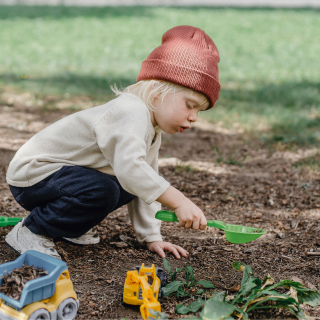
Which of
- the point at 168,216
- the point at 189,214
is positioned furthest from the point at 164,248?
the point at 189,214

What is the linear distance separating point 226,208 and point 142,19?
1152cm

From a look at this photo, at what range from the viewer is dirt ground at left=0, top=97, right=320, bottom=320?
2.11 metres

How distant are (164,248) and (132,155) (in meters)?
0.79

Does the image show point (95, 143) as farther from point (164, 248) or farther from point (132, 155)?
point (164, 248)

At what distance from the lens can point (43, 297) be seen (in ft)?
5.21

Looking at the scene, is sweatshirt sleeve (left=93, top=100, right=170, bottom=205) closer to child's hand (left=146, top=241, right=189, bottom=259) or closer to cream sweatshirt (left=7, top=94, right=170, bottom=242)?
cream sweatshirt (left=7, top=94, right=170, bottom=242)

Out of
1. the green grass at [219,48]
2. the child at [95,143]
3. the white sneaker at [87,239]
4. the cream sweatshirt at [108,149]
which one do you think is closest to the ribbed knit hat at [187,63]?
the child at [95,143]

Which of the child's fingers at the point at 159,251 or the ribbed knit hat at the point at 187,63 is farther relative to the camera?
the child's fingers at the point at 159,251

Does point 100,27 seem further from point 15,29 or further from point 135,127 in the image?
point 135,127

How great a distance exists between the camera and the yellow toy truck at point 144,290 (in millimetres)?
1718

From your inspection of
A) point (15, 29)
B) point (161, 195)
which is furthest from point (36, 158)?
point (15, 29)

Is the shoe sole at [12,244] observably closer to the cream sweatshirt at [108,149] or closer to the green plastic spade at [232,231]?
the cream sweatshirt at [108,149]

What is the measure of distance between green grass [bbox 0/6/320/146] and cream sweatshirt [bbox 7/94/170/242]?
9.17 feet

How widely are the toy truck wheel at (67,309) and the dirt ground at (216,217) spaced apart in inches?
2.7
